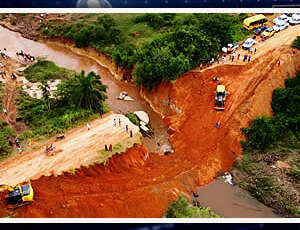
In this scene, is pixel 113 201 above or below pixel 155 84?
below

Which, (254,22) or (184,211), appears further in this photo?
(254,22)

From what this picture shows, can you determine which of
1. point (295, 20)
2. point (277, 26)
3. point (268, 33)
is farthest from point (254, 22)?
point (295, 20)

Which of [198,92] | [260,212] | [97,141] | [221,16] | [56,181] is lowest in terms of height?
[260,212]

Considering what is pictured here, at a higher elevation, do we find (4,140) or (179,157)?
(4,140)

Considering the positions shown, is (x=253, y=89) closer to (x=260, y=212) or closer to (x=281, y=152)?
(x=281, y=152)

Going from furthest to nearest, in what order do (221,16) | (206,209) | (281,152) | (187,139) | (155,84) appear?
1. (221,16)
2. (155,84)
3. (187,139)
4. (281,152)
5. (206,209)

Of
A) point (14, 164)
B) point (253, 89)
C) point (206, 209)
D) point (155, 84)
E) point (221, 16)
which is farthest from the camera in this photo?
point (221, 16)

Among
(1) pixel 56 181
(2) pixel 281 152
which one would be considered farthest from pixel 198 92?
(1) pixel 56 181

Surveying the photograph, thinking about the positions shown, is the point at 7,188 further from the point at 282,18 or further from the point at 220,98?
the point at 282,18
